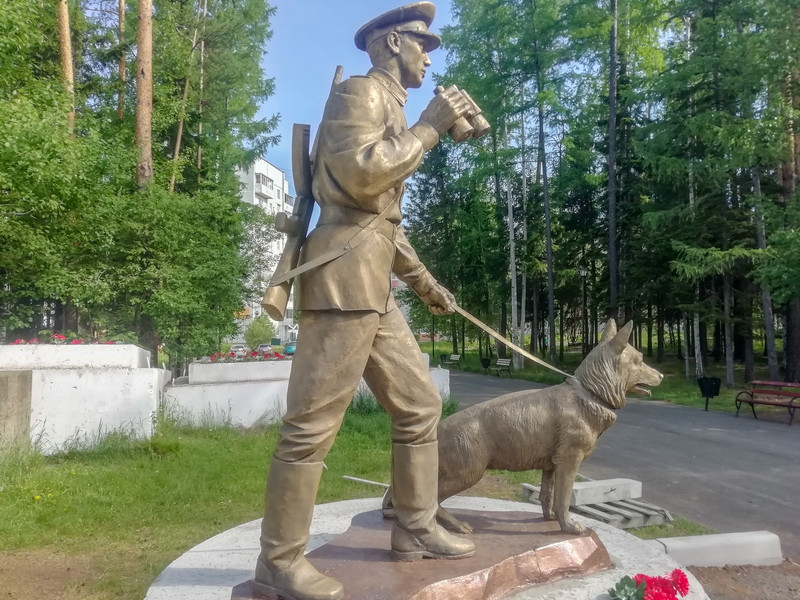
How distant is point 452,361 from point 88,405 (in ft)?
70.6

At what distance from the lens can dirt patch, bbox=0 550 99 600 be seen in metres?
4.42

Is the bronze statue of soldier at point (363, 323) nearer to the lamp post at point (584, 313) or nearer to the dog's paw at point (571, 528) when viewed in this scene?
the dog's paw at point (571, 528)

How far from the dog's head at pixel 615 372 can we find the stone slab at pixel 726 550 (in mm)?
1492

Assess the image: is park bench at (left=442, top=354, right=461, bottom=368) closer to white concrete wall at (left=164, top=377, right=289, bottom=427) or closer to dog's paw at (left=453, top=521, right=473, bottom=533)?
white concrete wall at (left=164, top=377, right=289, bottom=427)

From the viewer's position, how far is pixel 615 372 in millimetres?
4094

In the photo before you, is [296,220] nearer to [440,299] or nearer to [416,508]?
[440,299]

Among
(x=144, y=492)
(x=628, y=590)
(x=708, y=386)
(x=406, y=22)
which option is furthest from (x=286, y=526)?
(x=708, y=386)

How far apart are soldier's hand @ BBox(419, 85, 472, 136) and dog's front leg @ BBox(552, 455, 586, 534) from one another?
7.03ft

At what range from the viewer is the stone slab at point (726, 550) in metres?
4.88

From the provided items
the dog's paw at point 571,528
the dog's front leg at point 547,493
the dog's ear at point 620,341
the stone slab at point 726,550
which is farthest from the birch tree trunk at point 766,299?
the dog's paw at point 571,528

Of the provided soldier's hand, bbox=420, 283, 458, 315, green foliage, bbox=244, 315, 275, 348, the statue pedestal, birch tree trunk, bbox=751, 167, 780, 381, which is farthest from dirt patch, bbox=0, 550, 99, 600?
green foliage, bbox=244, 315, 275, 348

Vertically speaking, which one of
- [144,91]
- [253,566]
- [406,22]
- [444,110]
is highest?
[144,91]

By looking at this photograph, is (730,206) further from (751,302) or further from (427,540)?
(427,540)

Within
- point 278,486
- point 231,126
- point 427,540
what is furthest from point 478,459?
point 231,126
